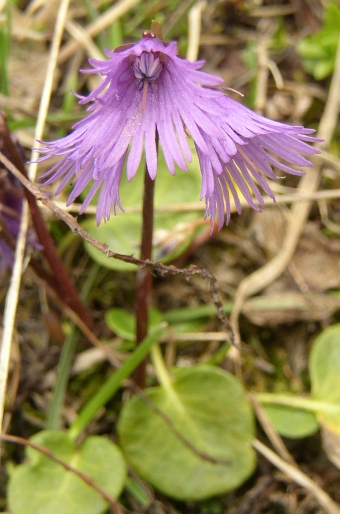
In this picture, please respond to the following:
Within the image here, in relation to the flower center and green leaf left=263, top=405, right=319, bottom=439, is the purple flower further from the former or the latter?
green leaf left=263, top=405, right=319, bottom=439

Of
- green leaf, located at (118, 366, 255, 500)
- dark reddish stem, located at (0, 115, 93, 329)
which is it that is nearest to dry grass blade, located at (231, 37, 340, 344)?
green leaf, located at (118, 366, 255, 500)

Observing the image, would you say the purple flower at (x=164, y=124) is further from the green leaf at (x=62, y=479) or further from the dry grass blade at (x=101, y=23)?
the dry grass blade at (x=101, y=23)

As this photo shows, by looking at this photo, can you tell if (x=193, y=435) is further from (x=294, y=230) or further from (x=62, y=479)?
(x=294, y=230)

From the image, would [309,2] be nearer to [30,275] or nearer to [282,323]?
[282,323]

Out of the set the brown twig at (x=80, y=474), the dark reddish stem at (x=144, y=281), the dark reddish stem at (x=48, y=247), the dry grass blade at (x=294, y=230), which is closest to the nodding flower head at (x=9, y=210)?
the dark reddish stem at (x=48, y=247)

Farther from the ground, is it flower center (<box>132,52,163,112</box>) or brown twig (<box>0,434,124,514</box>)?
flower center (<box>132,52,163,112</box>)

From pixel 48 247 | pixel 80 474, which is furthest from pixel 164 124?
pixel 80 474

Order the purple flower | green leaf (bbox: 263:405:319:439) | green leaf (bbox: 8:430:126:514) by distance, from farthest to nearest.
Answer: green leaf (bbox: 263:405:319:439)
green leaf (bbox: 8:430:126:514)
the purple flower
